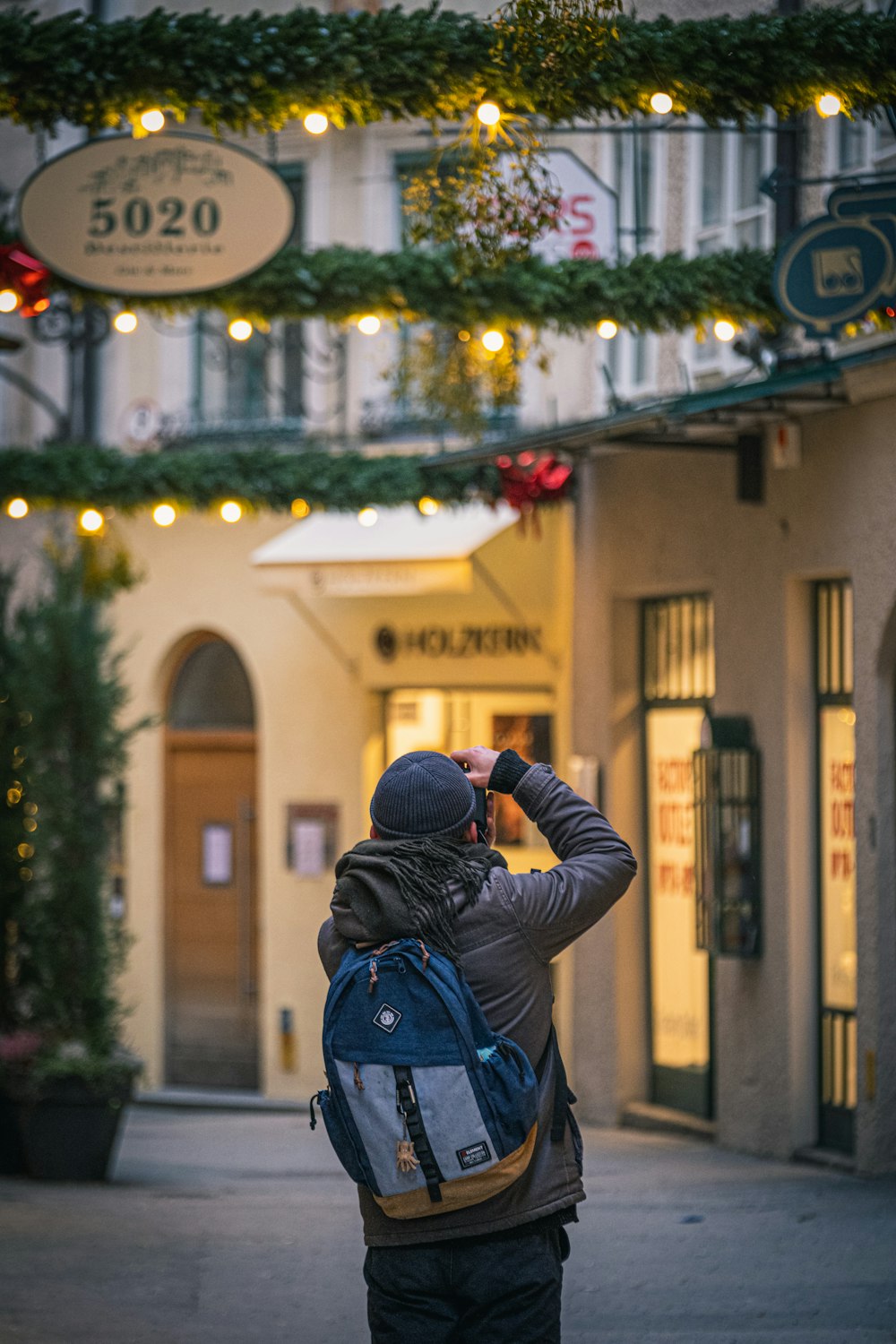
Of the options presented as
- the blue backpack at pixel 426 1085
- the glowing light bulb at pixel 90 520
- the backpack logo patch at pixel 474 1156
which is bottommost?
the backpack logo patch at pixel 474 1156

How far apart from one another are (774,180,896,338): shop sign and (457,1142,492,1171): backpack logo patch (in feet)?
16.6

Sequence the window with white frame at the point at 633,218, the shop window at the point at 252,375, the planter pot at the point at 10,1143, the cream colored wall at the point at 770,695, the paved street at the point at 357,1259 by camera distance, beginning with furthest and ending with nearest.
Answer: the shop window at the point at 252,375, the window with white frame at the point at 633,218, the planter pot at the point at 10,1143, the cream colored wall at the point at 770,695, the paved street at the point at 357,1259

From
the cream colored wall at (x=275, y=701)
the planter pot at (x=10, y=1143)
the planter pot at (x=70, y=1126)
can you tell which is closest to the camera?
the planter pot at (x=70, y=1126)

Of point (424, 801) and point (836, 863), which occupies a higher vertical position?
point (424, 801)

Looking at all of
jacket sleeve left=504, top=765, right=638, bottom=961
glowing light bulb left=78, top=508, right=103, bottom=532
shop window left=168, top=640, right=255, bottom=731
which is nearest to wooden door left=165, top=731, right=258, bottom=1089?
shop window left=168, top=640, right=255, bottom=731

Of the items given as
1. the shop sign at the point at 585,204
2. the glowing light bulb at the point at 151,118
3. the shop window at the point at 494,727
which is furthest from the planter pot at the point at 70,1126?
the shop sign at the point at 585,204

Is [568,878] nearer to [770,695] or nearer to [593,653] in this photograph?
[770,695]

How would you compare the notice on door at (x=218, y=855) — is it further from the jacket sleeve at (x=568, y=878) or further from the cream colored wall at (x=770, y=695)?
the jacket sleeve at (x=568, y=878)

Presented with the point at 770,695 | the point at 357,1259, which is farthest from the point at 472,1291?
the point at 770,695

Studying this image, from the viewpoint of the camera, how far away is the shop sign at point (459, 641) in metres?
13.1

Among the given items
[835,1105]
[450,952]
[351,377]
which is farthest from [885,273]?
[351,377]

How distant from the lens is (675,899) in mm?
11047

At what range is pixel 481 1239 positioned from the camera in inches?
137

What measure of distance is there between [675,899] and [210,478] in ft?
12.1
